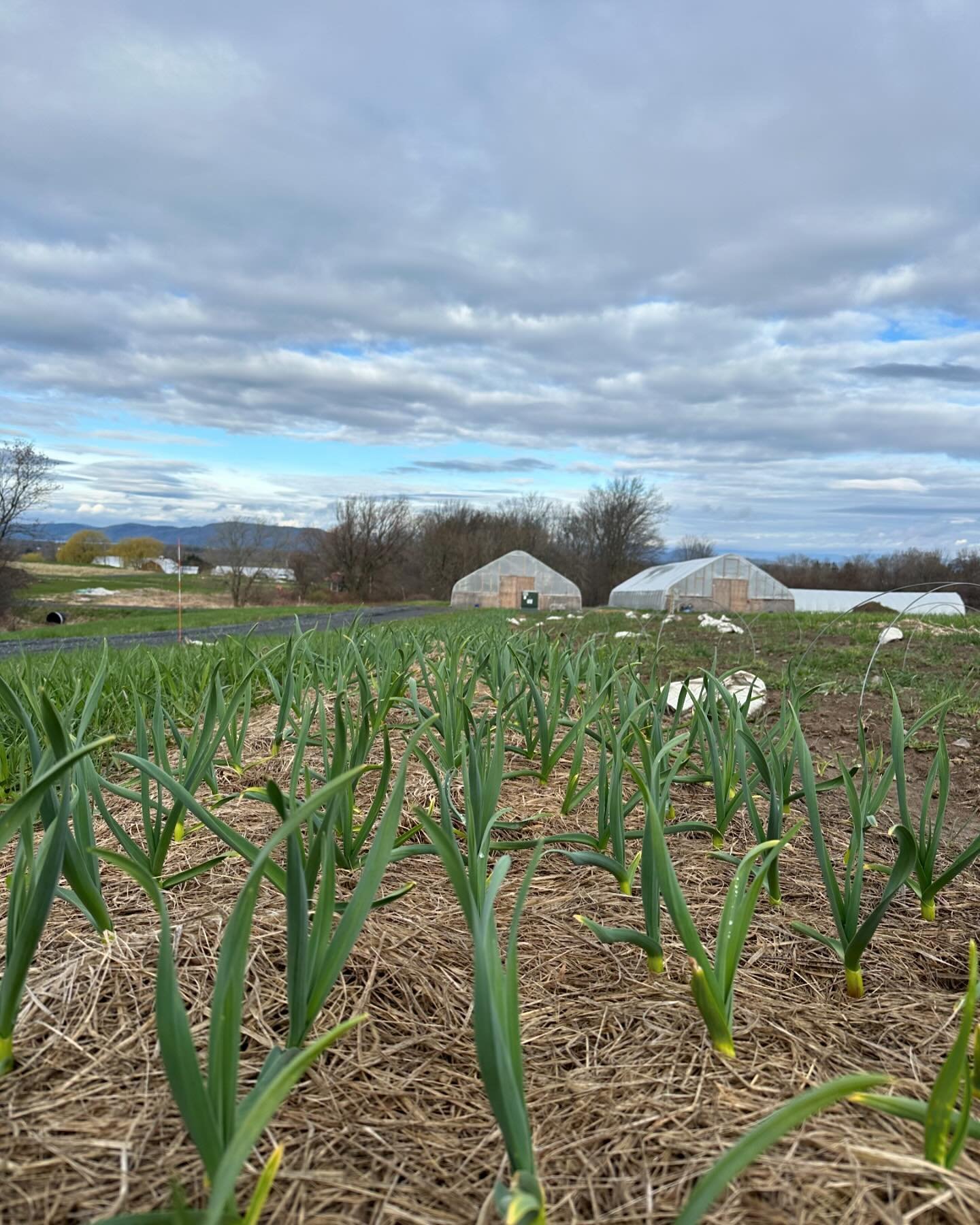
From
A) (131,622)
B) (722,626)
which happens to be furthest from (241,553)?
(722,626)

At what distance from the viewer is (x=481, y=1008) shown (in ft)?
2.62

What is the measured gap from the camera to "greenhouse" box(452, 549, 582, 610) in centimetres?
A: 3438

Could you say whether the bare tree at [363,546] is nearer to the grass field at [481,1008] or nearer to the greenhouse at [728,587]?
the greenhouse at [728,587]

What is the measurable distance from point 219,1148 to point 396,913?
0.76m

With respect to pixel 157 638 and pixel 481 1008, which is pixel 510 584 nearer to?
pixel 157 638

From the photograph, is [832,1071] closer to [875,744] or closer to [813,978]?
[813,978]

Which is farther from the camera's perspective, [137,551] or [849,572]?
[137,551]

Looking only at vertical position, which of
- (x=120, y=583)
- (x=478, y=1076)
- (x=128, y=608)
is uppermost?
(x=120, y=583)

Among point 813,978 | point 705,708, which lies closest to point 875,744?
point 705,708

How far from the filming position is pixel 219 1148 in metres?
0.78

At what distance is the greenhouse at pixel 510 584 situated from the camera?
34.4m

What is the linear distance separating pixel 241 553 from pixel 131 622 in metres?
19.7

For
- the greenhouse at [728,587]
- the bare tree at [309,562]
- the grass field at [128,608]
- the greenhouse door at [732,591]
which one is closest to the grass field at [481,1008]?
the grass field at [128,608]

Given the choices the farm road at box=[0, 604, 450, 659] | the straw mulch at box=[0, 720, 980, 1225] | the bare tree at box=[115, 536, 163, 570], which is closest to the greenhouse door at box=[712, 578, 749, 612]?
the farm road at box=[0, 604, 450, 659]
